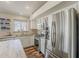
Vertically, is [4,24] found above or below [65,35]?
above

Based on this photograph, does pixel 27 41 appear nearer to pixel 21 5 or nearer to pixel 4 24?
pixel 4 24

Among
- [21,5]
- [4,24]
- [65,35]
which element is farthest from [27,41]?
[65,35]

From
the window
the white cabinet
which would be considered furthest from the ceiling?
the white cabinet

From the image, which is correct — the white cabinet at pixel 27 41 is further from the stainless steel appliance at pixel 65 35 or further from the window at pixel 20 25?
the stainless steel appliance at pixel 65 35

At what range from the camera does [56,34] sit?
2236 millimetres

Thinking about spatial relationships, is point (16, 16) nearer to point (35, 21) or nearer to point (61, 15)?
point (35, 21)

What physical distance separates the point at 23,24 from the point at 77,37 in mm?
4672

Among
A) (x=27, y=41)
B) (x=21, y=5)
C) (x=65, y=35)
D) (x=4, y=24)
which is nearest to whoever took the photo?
(x=65, y=35)

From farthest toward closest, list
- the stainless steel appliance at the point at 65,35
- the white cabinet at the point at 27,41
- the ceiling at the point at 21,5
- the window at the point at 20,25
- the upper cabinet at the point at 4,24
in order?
the window at the point at 20,25
the white cabinet at the point at 27,41
the upper cabinet at the point at 4,24
the ceiling at the point at 21,5
the stainless steel appliance at the point at 65,35

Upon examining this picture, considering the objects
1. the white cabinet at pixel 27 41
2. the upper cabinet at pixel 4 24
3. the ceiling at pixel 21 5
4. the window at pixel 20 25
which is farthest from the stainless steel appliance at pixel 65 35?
the window at pixel 20 25

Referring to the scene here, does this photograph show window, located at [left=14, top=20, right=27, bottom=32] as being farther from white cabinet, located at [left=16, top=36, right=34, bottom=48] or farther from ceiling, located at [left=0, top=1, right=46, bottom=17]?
ceiling, located at [left=0, top=1, right=46, bottom=17]

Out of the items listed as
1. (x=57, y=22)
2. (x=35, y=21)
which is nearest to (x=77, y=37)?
(x=57, y=22)

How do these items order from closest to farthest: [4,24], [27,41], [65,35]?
[65,35], [4,24], [27,41]

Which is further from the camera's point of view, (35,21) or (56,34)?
(35,21)
